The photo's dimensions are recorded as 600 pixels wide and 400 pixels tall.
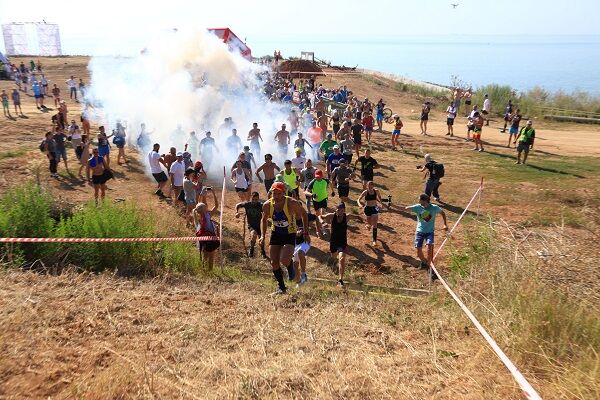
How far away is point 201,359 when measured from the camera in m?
4.58

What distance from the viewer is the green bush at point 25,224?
6.80m

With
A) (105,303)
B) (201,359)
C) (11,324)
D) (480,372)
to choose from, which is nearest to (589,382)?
(480,372)

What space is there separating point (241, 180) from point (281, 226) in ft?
16.8

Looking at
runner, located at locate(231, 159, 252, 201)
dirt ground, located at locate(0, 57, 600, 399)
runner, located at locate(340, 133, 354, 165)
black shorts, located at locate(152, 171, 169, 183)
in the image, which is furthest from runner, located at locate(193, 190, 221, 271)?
runner, located at locate(340, 133, 354, 165)

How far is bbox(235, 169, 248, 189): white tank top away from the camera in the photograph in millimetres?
12008

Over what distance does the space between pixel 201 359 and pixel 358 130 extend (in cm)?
1437

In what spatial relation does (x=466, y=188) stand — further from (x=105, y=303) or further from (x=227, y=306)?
(x=105, y=303)

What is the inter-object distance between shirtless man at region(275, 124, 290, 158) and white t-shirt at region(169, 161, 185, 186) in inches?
216

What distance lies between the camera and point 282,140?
663 inches

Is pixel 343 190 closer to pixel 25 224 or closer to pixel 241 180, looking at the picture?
pixel 241 180

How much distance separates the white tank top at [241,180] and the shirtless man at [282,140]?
5.02m

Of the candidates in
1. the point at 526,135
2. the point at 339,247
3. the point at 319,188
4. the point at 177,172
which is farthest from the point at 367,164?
the point at 526,135

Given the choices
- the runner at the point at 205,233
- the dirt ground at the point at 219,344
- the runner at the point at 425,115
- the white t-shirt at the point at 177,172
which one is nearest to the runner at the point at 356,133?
the runner at the point at 425,115

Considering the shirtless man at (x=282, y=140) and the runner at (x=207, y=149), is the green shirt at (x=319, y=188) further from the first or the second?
the shirtless man at (x=282, y=140)
